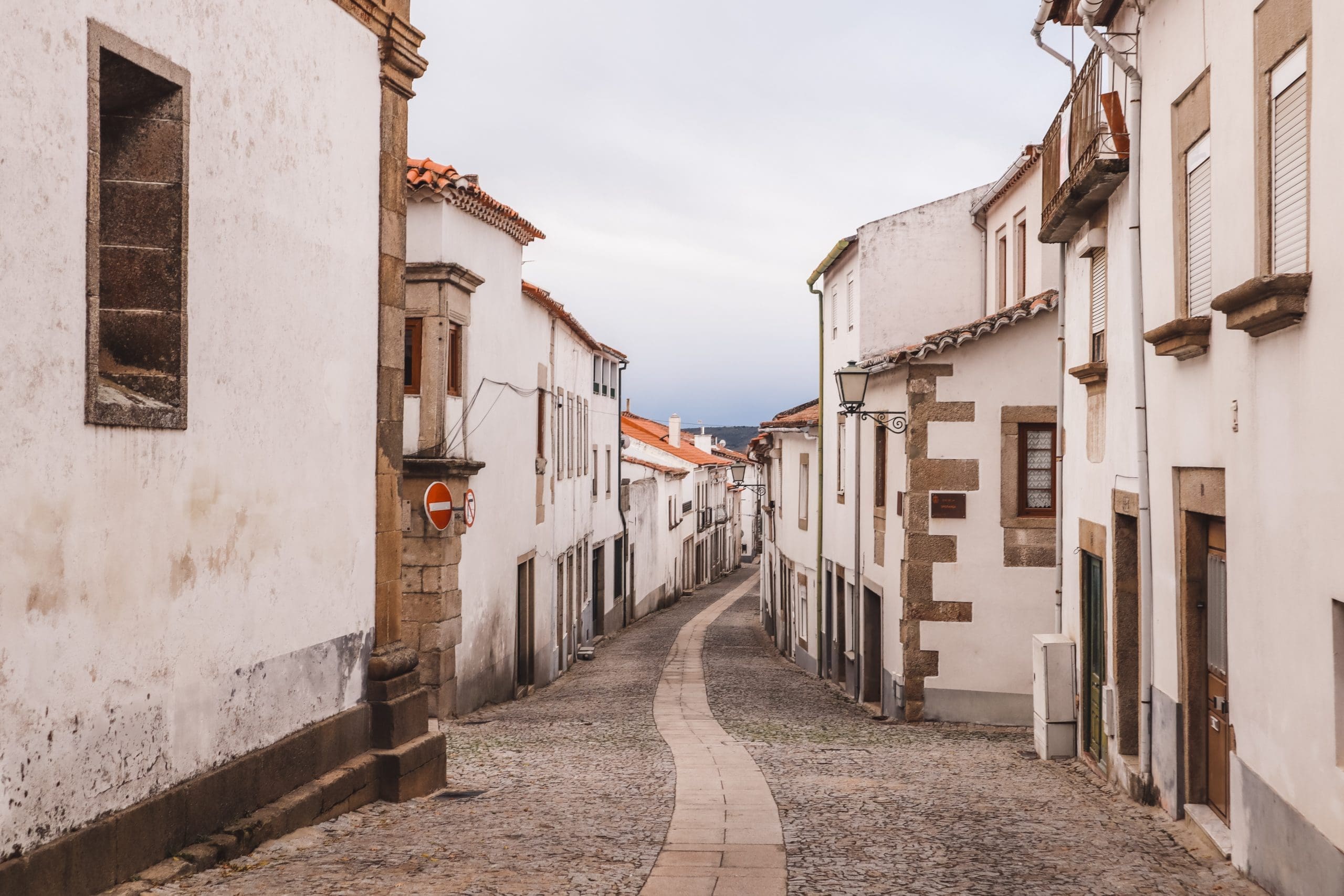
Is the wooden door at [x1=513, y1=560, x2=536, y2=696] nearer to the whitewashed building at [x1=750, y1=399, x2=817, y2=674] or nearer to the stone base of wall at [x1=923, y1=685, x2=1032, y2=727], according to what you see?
the whitewashed building at [x1=750, y1=399, x2=817, y2=674]

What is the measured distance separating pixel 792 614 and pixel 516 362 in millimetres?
12031

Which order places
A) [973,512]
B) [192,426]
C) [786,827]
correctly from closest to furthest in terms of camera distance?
1. [192,426]
2. [786,827]
3. [973,512]

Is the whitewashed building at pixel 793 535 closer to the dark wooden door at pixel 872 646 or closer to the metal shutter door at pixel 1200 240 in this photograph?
the dark wooden door at pixel 872 646

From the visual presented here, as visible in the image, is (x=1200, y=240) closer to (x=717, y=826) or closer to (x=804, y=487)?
(x=717, y=826)

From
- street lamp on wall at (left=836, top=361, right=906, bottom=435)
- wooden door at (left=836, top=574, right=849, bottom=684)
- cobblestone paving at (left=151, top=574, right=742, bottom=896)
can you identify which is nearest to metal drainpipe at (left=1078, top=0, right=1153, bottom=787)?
cobblestone paving at (left=151, top=574, right=742, bottom=896)

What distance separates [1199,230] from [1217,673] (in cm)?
270

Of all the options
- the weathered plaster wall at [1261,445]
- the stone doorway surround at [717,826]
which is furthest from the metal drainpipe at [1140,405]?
A: the stone doorway surround at [717,826]

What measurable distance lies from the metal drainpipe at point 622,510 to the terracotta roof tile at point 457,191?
57.1ft

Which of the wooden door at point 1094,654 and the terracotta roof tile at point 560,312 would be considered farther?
Result: the terracotta roof tile at point 560,312

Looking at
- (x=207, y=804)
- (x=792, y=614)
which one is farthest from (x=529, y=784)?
(x=792, y=614)

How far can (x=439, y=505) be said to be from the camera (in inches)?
560

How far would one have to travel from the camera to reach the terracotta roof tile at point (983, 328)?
15.7 metres

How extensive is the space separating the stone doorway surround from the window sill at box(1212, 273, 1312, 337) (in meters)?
3.58

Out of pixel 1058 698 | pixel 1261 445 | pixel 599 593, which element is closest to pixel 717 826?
pixel 1261 445
